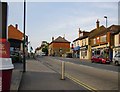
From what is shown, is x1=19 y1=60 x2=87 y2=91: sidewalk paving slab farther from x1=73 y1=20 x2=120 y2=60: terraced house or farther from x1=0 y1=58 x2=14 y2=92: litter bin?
x1=73 y1=20 x2=120 y2=60: terraced house

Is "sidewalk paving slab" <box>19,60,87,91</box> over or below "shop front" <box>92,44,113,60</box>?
below

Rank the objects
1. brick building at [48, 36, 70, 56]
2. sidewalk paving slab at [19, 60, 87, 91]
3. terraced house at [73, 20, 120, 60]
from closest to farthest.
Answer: sidewalk paving slab at [19, 60, 87, 91]
terraced house at [73, 20, 120, 60]
brick building at [48, 36, 70, 56]

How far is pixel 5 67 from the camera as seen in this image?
4.98 meters

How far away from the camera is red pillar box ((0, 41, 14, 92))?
193 inches

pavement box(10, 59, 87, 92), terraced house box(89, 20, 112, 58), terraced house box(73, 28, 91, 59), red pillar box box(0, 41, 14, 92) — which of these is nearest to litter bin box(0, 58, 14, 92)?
red pillar box box(0, 41, 14, 92)

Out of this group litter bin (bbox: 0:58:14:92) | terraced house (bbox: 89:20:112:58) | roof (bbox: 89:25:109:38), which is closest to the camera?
litter bin (bbox: 0:58:14:92)

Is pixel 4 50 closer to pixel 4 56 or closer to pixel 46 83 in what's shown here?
pixel 4 56

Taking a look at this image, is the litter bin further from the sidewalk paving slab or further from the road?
the road

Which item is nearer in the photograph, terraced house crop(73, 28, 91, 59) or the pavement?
the pavement

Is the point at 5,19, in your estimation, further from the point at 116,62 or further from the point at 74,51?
the point at 74,51

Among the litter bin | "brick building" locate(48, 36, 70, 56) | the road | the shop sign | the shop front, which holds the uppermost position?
"brick building" locate(48, 36, 70, 56)

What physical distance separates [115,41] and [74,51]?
4513 cm

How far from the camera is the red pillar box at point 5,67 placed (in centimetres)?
490

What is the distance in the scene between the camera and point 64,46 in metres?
152
